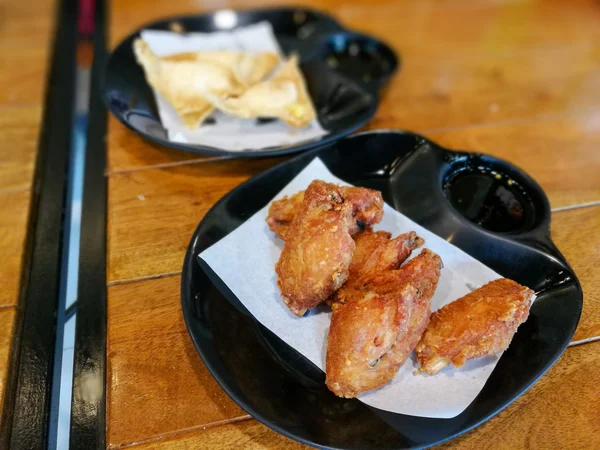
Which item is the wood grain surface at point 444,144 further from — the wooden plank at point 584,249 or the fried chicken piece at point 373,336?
the fried chicken piece at point 373,336

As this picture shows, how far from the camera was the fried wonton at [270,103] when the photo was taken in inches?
65.7

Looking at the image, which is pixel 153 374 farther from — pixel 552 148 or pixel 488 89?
pixel 488 89

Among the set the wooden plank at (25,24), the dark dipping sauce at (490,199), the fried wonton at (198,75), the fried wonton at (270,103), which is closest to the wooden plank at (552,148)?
the dark dipping sauce at (490,199)

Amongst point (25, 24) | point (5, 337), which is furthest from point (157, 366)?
point (25, 24)

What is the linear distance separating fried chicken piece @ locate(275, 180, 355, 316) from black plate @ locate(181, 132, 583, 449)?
13 cm

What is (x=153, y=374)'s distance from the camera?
1121 millimetres

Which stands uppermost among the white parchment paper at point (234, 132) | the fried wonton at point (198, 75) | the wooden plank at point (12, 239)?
the fried wonton at point (198, 75)

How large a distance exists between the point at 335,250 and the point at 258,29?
58.0 inches

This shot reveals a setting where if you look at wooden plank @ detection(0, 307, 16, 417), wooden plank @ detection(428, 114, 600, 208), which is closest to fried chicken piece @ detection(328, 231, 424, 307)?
wooden plank @ detection(428, 114, 600, 208)

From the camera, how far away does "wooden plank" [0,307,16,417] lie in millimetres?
1117

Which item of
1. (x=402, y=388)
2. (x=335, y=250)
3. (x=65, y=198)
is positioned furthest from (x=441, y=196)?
(x=65, y=198)

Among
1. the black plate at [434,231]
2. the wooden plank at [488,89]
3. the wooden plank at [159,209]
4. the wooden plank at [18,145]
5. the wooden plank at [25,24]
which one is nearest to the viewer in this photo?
the black plate at [434,231]

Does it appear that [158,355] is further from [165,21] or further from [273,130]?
[165,21]

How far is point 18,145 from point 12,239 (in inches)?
18.8
